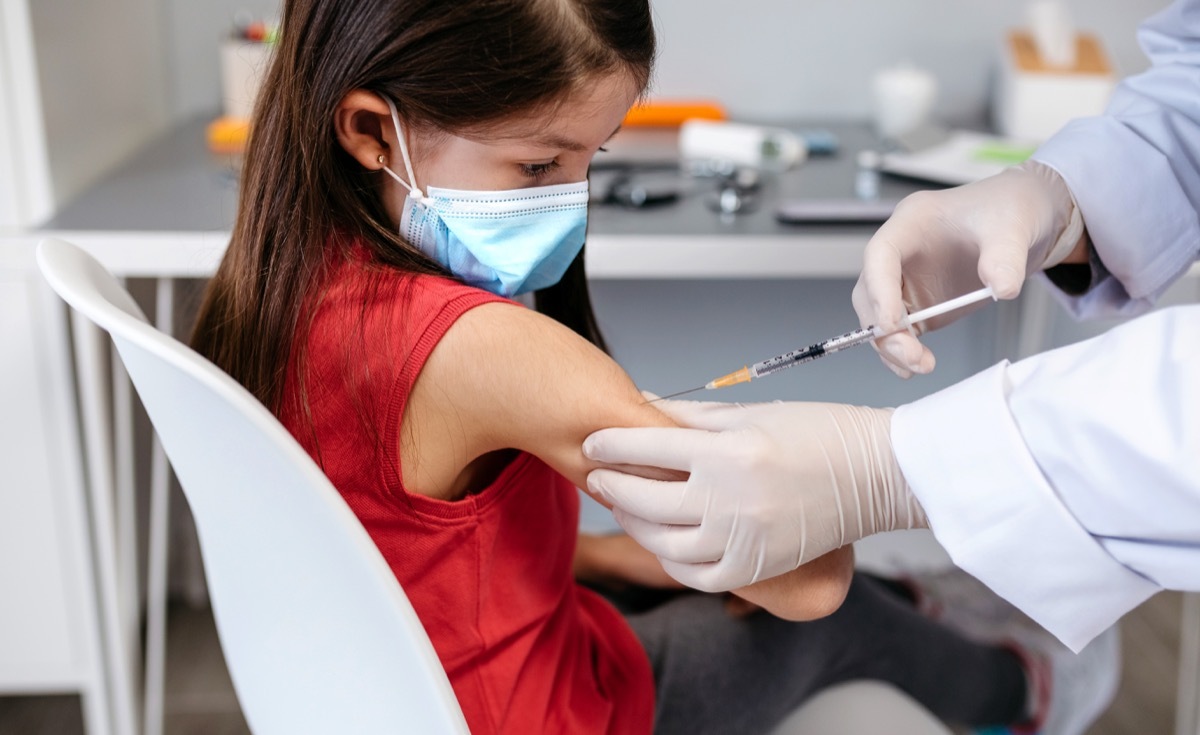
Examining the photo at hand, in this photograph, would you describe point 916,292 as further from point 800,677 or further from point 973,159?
point 973,159

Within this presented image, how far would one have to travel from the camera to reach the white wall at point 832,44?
2098mm

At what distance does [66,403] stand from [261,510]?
1.02m

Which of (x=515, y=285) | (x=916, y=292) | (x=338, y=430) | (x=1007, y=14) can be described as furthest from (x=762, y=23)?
(x=338, y=430)

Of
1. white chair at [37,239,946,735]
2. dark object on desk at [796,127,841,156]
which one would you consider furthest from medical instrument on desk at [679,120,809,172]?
white chair at [37,239,946,735]

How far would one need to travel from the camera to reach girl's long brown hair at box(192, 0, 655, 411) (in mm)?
799

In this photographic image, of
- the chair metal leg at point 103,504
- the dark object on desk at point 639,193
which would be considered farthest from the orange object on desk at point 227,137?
the dark object on desk at point 639,193

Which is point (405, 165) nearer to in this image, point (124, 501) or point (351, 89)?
point (351, 89)

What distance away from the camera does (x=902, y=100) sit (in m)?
1.94

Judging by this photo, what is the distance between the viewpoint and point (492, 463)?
0.93 meters

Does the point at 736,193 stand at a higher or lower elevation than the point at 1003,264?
lower

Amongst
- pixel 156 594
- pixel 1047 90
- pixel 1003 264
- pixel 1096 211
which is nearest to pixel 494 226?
pixel 1003 264

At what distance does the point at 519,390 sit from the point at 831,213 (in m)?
0.84

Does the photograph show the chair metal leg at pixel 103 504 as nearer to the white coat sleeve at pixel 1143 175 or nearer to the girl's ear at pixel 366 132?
the girl's ear at pixel 366 132

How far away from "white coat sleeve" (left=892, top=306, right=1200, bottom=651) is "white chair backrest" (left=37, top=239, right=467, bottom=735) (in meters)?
0.37
